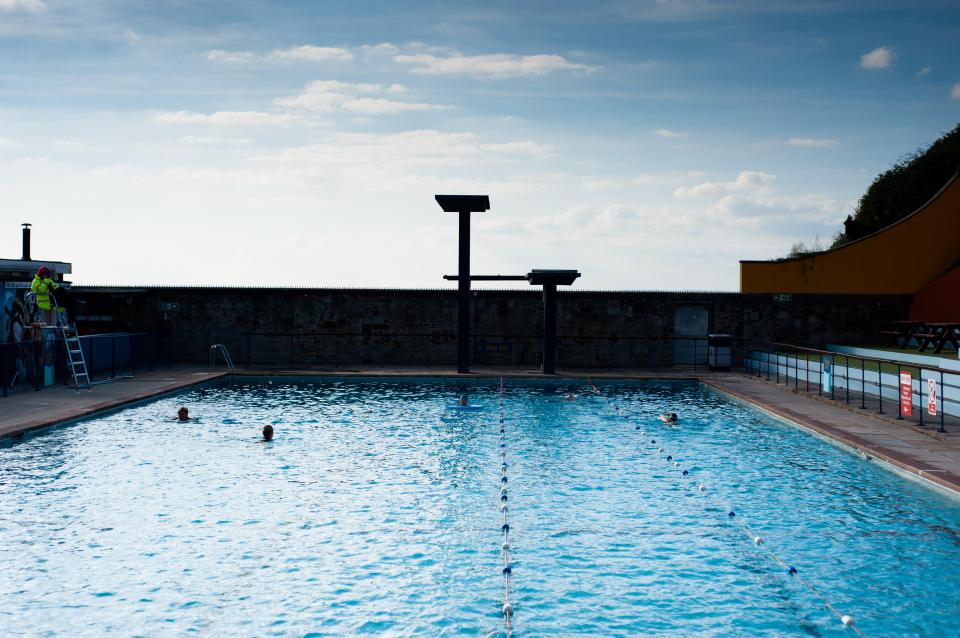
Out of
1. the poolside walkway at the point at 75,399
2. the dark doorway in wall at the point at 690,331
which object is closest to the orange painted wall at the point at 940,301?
the dark doorway in wall at the point at 690,331

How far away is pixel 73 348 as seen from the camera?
21.4 metres

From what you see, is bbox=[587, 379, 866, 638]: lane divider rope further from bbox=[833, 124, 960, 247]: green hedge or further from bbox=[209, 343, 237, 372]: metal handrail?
bbox=[833, 124, 960, 247]: green hedge

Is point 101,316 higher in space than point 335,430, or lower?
higher

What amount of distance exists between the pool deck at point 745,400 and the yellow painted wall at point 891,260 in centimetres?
859

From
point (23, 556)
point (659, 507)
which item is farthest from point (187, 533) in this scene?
point (659, 507)

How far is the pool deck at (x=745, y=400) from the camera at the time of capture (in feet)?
40.1

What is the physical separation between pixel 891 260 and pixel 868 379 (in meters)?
13.2

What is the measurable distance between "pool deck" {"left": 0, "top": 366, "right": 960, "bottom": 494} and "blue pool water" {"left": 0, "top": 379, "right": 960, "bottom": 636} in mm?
406

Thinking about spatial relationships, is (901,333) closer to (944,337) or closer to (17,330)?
(944,337)

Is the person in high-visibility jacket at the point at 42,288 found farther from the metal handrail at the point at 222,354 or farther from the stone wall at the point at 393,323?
the stone wall at the point at 393,323

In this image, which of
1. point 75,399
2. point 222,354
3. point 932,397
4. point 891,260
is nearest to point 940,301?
point 891,260

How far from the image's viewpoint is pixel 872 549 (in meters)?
8.89

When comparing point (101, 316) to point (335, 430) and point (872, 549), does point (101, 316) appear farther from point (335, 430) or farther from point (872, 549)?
point (872, 549)

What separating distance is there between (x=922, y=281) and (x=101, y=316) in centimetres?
3031
